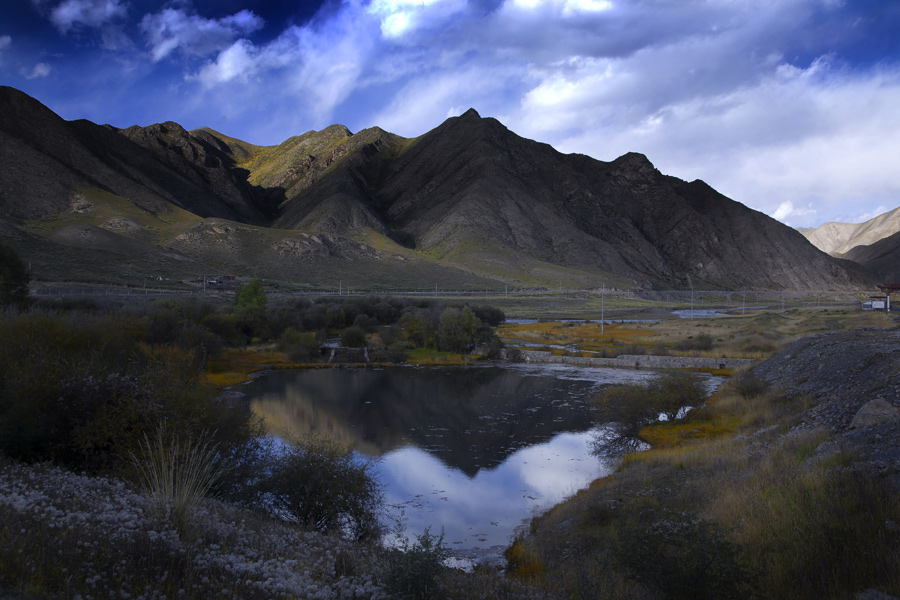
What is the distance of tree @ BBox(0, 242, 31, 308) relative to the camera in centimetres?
3841

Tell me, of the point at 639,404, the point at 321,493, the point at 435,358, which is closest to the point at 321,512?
the point at 321,493

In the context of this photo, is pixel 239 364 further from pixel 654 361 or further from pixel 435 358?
pixel 654 361

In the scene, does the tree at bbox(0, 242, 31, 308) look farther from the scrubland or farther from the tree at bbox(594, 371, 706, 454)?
the tree at bbox(594, 371, 706, 454)

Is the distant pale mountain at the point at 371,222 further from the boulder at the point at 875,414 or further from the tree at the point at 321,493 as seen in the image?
the boulder at the point at 875,414

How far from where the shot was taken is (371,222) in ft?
487

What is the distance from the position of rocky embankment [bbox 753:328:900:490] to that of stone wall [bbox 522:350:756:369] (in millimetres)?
9956

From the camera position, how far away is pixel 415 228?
15812 centimetres

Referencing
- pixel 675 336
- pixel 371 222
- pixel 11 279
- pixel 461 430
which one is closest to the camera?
pixel 461 430

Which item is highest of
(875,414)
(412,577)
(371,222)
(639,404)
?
(371,222)

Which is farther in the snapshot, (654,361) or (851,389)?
(654,361)

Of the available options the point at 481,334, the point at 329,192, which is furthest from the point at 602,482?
the point at 329,192

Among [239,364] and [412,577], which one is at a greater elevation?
[412,577]

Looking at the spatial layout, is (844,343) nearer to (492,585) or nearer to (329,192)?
(492,585)

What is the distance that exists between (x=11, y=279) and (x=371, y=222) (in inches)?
4358
